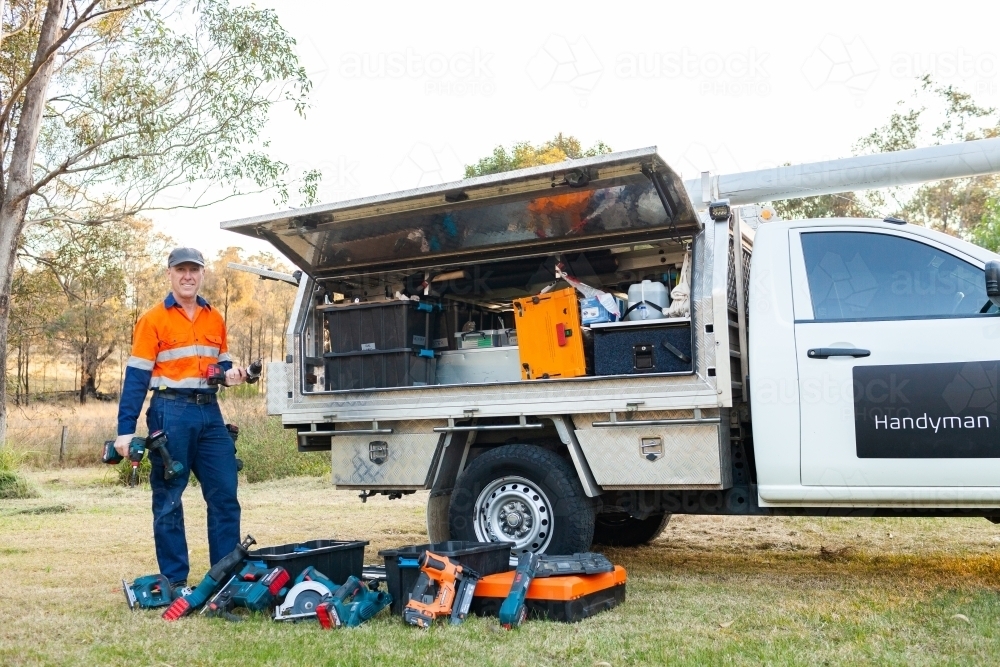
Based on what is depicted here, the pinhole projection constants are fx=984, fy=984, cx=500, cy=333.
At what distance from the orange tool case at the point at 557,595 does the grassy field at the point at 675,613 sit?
11cm

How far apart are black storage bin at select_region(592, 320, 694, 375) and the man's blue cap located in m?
2.35

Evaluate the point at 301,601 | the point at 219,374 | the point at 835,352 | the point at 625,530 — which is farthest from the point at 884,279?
the point at 219,374

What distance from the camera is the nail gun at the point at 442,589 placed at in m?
4.50

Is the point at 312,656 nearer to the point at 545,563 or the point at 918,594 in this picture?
the point at 545,563

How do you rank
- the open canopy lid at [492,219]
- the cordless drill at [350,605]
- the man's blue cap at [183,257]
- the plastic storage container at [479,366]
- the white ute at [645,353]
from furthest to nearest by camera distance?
1. the plastic storage container at [479,366]
2. the man's blue cap at [183,257]
3. the open canopy lid at [492,219]
4. the white ute at [645,353]
5. the cordless drill at [350,605]

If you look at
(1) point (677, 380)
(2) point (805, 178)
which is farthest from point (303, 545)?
(2) point (805, 178)

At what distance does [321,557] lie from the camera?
16.6ft

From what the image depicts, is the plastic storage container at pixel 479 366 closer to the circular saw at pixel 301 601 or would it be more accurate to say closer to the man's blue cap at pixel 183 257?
the man's blue cap at pixel 183 257

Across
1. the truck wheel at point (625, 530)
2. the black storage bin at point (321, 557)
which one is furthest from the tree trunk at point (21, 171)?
the black storage bin at point (321, 557)

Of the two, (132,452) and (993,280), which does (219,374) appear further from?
(993,280)

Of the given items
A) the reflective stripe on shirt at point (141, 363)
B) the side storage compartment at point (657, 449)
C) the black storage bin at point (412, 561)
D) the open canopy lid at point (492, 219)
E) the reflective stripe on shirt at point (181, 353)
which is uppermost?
the open canopy lid at point (492, 219)

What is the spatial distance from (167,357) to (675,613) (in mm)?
3144

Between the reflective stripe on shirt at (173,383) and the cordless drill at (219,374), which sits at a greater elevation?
the cordless drill at (219,374)

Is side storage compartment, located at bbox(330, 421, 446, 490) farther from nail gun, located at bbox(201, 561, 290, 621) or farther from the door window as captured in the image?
the door window
